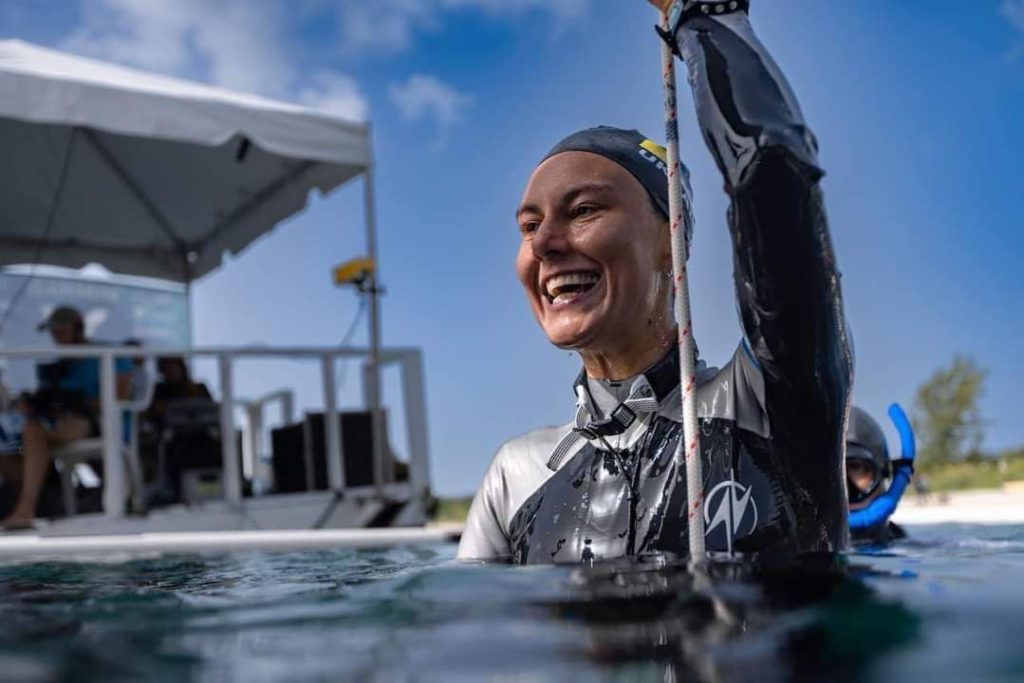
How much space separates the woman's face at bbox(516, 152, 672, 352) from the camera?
1.80 meters

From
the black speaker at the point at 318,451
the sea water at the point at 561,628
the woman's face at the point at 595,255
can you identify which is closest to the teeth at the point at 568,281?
the woman's face at the point at 595,255

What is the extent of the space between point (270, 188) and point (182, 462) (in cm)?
273

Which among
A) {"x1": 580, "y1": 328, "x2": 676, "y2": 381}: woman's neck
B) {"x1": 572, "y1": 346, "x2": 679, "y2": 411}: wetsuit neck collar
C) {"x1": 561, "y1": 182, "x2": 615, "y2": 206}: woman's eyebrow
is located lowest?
{"x1": 572, "y1": 346, "x2": 679, "y2": 411}: wetsuit neck collar

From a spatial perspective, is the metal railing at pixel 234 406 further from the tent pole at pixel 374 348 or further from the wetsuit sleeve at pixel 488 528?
the wetsuit sleeve at pixel 488 528

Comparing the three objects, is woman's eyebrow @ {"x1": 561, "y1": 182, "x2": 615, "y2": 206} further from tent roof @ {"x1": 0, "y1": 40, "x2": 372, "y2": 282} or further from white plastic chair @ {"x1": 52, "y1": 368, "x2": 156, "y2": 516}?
white plastic chair @ {"x1": 52, "y1": 368, "x2": 156, "y2": 516}

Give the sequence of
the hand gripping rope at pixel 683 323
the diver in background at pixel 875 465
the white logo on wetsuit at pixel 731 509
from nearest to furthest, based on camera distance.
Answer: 1. the hand gripping rope at pixel 683 323
2. the white logo on wetsuit at pixel 731 509
3. the diver in background at pixel 875 465

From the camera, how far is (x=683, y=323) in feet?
5.26

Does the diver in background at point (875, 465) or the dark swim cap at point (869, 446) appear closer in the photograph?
the diver in background at point (875, 465)

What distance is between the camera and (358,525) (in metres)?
7.59

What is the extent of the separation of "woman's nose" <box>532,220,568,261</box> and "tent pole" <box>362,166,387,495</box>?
→ 5.73m

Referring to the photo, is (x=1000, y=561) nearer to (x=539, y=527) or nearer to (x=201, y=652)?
(x=539, y=527)

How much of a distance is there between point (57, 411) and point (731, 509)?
6.43 m

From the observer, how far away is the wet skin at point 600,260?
180cm

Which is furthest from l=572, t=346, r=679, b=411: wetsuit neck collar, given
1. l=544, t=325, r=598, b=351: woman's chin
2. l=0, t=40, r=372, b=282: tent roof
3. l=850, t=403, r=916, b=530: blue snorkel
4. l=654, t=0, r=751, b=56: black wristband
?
l=0, t=40, r=372, b=282: tent roof
